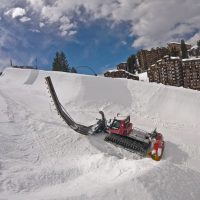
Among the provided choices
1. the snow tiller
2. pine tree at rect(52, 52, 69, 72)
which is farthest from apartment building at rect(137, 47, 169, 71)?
the snow tiller

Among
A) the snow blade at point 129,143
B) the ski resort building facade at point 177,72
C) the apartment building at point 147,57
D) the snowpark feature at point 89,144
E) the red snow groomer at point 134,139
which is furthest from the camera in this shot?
the apartment building at point 147,57

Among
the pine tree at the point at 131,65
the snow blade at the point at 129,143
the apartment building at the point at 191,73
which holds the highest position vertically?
the pine tree at the point at 131,65

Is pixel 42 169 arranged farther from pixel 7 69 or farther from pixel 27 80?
pixel 7 69

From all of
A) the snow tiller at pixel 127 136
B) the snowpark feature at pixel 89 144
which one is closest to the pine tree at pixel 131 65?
the snowpark feature at pixel 89 144

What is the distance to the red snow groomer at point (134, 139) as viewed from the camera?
56.0 feet

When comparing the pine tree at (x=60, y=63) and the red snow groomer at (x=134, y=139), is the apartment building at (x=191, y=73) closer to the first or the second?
the pine tree at (x=60, y=63)

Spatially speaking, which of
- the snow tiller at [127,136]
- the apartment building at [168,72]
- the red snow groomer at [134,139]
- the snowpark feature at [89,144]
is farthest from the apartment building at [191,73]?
the red snow groomer at [134,139]

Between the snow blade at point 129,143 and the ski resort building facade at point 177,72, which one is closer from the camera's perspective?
the snow blade at point 129,143

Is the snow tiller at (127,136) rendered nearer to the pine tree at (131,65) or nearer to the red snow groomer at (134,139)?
the red snow groomer at (134,139)

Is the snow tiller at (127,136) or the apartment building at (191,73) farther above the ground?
the apartment building at (191,73)

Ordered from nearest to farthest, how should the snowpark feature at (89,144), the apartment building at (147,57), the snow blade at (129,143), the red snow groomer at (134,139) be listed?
the snowpark feature at (89,144)
the red snow groomer at (134,139)
the snow blade at (129,143)
the apartment building at (147,57)

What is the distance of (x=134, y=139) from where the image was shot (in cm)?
1820

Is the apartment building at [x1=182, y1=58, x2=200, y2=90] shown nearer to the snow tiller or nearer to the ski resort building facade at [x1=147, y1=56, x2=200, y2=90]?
the ski resort building facade at [x1=147, y1=56, x2=200, y2=90]

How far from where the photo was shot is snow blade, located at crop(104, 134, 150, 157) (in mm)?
17328
